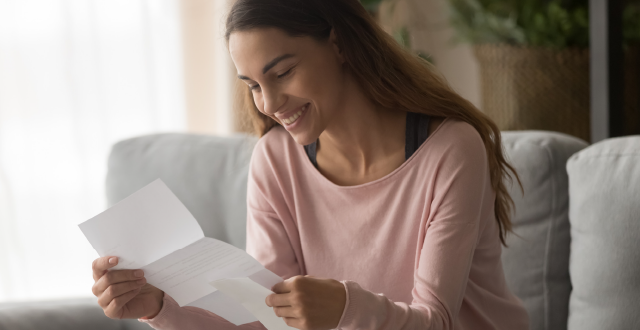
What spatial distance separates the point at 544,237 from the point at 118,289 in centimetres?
85

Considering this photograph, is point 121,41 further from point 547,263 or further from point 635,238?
point 635,238

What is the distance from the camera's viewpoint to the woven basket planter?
1900 millimetres

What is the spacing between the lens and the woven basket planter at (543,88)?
1.90 m

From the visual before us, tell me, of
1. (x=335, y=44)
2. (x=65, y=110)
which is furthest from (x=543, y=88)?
(x=65, y=110)

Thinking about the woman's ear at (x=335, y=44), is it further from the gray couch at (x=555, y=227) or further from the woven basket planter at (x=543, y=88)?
the woven basket planter at (x=543, y=88)

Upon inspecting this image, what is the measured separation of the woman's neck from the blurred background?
3.05 ft

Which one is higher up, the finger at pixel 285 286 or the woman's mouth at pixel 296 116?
the woman's mouth at pixel 296 116

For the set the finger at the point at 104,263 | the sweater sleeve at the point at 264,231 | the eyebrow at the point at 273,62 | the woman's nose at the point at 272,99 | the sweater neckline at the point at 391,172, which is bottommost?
the sweater sleeve at the point at 264,231

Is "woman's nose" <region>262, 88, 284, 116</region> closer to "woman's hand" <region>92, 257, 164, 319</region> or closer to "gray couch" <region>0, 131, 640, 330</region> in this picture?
"woman's hand" <region>92, 257, 164, 319</region>

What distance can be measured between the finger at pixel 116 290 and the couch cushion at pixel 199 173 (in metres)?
0.60

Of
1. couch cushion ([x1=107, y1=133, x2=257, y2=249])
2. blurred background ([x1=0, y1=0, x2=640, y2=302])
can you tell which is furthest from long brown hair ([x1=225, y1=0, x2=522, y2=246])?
blurred background ([x1=0, y1=0, x2=640, y2=302])

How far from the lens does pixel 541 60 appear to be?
1.92 metres

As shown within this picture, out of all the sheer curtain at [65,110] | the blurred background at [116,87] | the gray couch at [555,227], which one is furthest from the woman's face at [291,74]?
the sheer curtain at [65,110]

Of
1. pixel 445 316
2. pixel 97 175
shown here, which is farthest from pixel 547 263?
pixel 97 175
